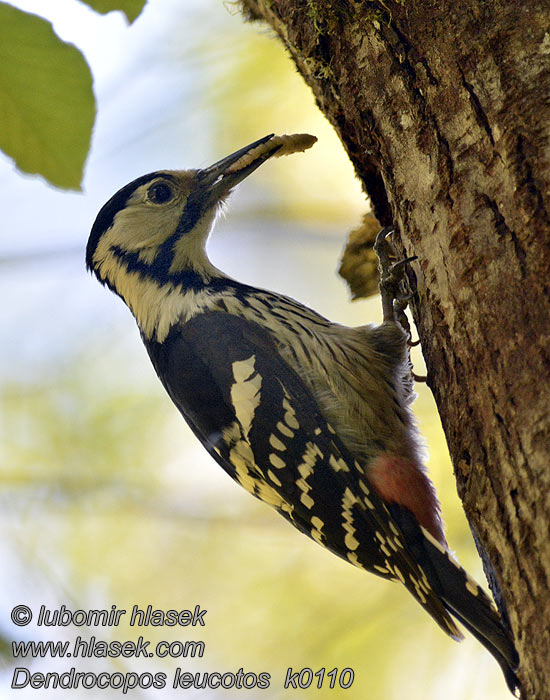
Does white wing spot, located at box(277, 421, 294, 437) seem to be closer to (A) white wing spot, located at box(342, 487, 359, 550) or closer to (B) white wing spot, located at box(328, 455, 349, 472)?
(B) white wing spot, located at box(328, 455, 349, 472)

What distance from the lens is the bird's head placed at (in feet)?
10.6

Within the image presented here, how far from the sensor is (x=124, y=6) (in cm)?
174

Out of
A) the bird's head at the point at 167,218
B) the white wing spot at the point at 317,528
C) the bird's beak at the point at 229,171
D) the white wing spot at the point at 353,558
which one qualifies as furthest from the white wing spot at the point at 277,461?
the bird's beak at the point at 229,171

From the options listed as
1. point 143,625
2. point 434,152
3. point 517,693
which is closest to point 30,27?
point 434,152

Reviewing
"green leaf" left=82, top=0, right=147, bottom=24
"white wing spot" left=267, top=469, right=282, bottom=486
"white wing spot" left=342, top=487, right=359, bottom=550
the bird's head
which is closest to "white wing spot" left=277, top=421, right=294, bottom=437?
"white wing spot" left=267, top=469, right=282, bottom=486

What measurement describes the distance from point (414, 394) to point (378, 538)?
0.61 metres

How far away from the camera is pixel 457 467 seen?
1.86 meters

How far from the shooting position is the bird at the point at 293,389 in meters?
2.51

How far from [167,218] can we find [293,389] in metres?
1.08

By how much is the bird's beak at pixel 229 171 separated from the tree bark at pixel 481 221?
2.53 feet

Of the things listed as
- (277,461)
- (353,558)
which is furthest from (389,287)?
(353,558)

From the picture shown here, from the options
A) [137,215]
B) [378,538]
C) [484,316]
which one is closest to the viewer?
[484,316]

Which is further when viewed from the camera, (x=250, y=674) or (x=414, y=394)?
(x=250, y=674)

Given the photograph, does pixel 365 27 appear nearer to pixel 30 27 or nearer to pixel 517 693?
pixel 30 27
